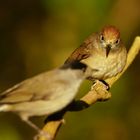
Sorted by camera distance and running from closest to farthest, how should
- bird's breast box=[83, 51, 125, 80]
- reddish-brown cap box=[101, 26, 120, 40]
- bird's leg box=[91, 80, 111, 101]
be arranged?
bird's leg box=[91, 80, 111, 101] → bird's breast box=[83, 51, 125, 80] → reddish-brown cap box=[101, 26, 120, 40]

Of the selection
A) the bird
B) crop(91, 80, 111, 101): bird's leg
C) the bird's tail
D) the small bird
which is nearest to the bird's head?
the small bird

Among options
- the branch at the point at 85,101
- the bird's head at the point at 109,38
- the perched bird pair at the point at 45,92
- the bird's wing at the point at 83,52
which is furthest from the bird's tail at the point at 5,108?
the bird's head at the point at 109,38

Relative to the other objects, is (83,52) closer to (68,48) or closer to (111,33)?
(111,33)

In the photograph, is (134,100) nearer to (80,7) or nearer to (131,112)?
(131,112)

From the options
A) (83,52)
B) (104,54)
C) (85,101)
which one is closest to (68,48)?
(83,52)

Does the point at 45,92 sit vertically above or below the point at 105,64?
above

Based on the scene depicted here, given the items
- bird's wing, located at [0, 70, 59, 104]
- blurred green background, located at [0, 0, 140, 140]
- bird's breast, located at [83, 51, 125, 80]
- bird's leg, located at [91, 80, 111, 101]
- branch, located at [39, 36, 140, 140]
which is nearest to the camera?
branch, located at [39, 36, 140, 140]

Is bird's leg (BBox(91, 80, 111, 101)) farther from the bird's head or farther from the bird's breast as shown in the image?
the bird's head
